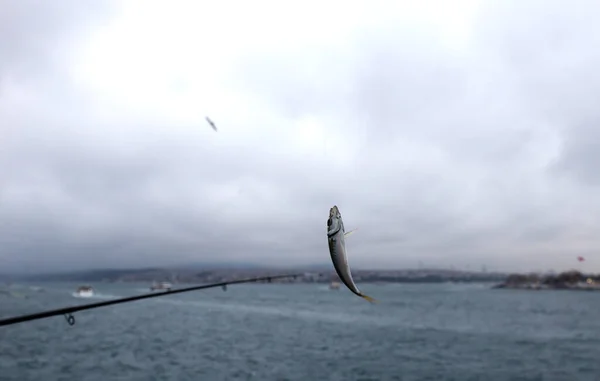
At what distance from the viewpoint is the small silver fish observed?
3.62 meters

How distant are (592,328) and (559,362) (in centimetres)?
2862

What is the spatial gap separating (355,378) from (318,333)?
19.5 m

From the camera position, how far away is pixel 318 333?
4428cm

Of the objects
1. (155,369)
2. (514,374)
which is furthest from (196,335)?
(514,374)

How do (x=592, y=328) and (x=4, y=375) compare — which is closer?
(x=4, y=375)

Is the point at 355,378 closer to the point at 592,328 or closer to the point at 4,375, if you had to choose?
the point at 4,375

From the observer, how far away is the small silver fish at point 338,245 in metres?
3.62

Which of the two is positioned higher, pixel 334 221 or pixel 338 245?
pixel 334 221

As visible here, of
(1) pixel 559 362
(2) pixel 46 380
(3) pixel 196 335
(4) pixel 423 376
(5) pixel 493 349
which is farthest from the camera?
(3) pixel 196 335

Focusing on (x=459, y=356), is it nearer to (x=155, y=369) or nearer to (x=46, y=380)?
(x=155, y=369)

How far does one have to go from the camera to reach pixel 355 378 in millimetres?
25109

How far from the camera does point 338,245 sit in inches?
145

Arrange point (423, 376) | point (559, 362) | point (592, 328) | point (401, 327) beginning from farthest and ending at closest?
point (592, 328)
point (401, 327)
point (559, 362)
point (423, 376)

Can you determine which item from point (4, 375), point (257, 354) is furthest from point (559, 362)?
point (4, 375)
